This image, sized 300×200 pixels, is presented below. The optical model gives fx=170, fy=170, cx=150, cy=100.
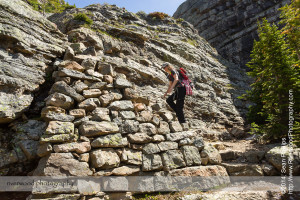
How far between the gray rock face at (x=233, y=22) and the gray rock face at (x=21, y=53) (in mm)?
32227

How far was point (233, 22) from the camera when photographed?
36.2 metres

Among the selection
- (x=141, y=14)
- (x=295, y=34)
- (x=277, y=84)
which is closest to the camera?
(x=277, y=84)

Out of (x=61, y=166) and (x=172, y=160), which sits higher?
(x=61, y=166)

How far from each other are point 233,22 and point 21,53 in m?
39.8

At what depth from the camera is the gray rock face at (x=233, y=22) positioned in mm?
33062

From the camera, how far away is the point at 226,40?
35531mm

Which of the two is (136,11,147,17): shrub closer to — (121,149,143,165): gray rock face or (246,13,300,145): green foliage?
(246,13,300,145): green foliage

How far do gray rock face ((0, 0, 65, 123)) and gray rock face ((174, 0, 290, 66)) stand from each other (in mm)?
32227

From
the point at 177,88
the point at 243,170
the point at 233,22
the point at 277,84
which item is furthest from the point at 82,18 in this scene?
the point at 233,22

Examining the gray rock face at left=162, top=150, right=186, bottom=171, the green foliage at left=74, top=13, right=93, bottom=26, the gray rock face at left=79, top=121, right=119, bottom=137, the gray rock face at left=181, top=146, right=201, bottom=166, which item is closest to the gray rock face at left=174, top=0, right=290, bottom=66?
the green foliage at left=74, top=13, right=93, bottom=26

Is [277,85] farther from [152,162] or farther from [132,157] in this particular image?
[132,157]

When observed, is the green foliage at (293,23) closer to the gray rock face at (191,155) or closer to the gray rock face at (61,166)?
the gray rock face at (191,155)

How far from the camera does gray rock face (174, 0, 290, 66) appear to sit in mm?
33062

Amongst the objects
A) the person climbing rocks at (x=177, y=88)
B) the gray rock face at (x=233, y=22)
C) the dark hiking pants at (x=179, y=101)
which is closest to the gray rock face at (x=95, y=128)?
the person climbing rocks at (x=177, y=88)
